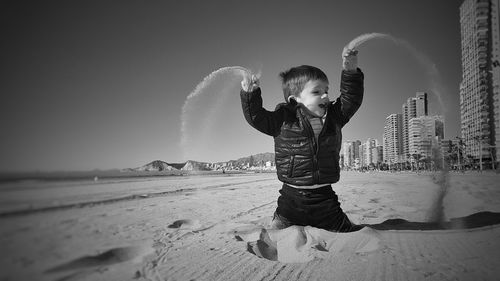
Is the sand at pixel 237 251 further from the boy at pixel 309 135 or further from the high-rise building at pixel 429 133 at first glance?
the high-rise building at pixel 429 133

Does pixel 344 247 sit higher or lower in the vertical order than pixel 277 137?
lower

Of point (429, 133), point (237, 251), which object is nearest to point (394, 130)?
point (429, 133)

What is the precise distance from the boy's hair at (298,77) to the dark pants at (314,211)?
124cm

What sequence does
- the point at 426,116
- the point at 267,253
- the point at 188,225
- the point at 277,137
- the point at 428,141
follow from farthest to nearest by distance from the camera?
the point at 428,141, the point at 426,116, the point at 188,225, the point at 277,137, the point at 267,253

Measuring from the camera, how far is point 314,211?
298cm

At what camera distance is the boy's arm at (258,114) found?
2922mm

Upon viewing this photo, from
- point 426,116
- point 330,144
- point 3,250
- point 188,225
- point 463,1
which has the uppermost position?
point 463,1

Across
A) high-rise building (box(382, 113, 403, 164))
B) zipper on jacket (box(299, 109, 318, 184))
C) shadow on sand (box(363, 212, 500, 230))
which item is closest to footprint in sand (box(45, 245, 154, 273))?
zipper on jacket (box(299, 109, 318, 184))

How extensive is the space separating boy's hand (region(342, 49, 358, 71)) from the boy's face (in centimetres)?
33

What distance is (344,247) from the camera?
2406 millimetres

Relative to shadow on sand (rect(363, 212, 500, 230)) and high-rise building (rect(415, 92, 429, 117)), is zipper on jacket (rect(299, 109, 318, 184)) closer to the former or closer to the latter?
shadow on sand (rect(363, 212, 500, 230))

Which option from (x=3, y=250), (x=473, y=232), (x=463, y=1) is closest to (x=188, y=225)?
(x=3, y=250)

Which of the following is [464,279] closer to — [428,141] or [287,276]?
[287,276]

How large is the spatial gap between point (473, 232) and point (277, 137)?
2.48 metres
